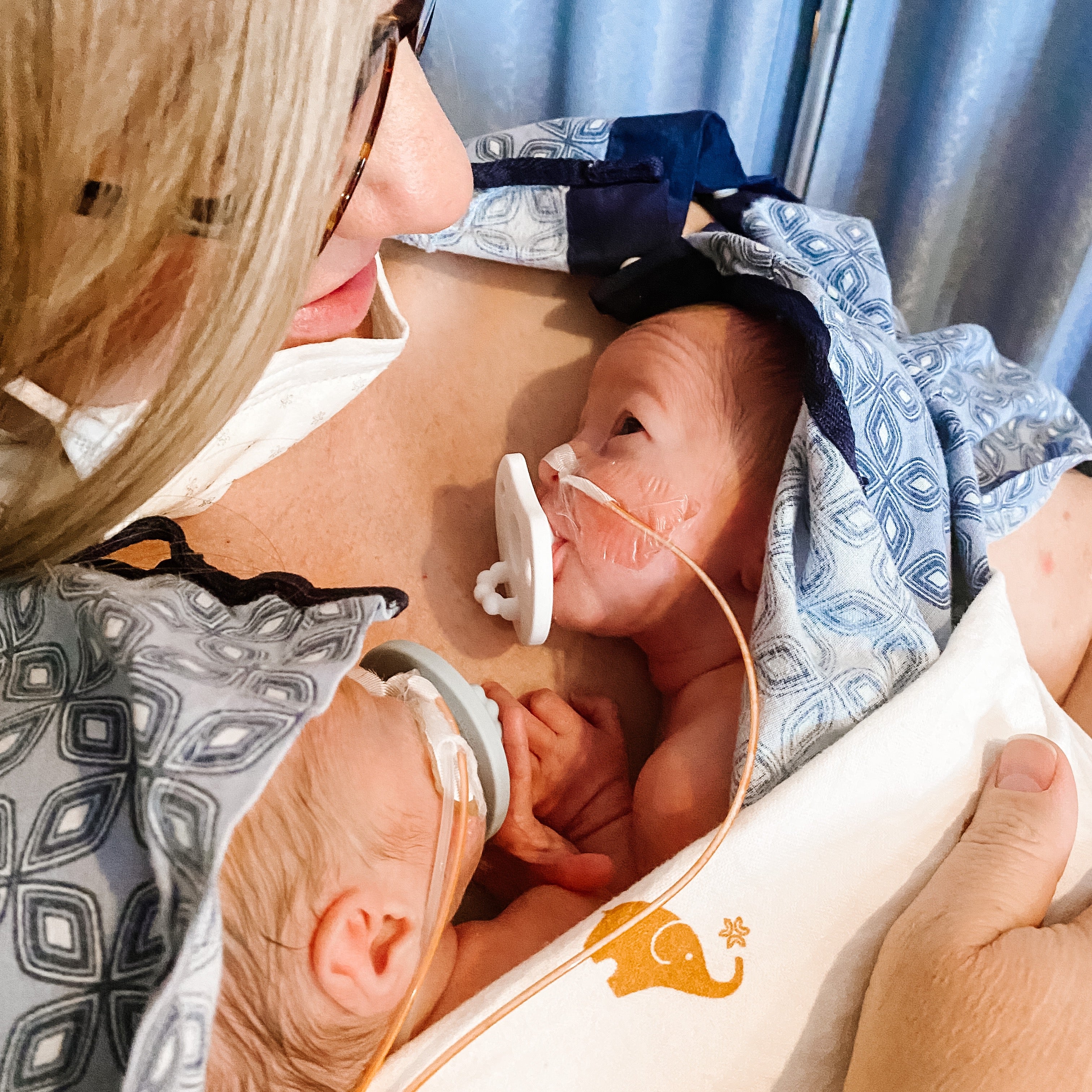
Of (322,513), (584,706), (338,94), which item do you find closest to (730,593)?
(584,706)

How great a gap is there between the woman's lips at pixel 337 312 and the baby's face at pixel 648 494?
285mm

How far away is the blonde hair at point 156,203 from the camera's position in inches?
19.3

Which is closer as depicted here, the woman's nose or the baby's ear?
the baby's ear

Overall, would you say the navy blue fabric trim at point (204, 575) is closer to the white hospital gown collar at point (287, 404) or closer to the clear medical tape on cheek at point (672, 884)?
the white hospital gown collar at point (287, 404)

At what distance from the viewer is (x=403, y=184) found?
0.74m

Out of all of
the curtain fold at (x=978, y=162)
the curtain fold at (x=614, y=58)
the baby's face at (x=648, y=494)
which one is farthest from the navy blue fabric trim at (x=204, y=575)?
the curtain fold at (x=978, y=162)

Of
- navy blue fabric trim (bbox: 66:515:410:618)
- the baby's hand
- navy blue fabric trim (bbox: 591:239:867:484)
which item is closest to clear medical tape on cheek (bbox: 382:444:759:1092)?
the baby's hand

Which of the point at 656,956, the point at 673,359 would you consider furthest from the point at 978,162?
the point at 656,956

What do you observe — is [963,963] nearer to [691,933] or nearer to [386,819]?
[691,933]

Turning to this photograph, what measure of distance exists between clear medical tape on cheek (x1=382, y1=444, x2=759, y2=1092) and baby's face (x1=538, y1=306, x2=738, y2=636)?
0.9 inches

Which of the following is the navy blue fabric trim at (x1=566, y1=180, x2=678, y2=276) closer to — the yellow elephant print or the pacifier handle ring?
the pacifier handle ring

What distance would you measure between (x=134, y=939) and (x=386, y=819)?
19cm

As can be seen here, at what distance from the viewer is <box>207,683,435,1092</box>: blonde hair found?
55 centimetres

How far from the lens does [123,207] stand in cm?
53
